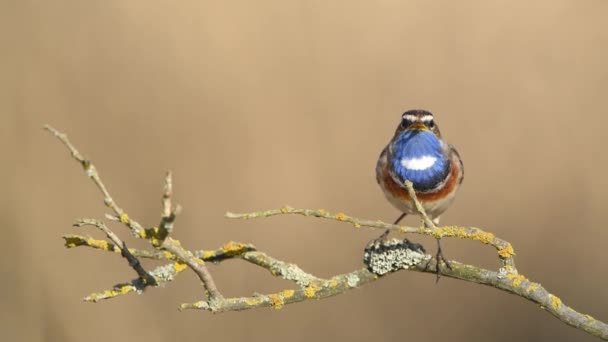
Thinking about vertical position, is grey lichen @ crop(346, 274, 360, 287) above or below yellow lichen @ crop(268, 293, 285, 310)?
above

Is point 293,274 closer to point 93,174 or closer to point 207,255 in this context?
point 207,255

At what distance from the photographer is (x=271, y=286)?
3.92 metres

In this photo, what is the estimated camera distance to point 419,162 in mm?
2379

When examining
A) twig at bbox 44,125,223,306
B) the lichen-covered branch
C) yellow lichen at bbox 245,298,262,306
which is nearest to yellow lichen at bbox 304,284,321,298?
the lichen-covered branch

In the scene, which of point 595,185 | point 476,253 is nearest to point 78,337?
point 476,253

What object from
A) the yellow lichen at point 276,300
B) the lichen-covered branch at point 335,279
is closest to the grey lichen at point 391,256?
the lichen-covered branch at point 335,279

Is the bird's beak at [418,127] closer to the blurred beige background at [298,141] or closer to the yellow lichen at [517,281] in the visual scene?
the yellow lichen at [517,281]

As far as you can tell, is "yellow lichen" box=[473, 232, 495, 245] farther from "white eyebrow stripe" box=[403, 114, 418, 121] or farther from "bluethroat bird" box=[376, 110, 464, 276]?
"white eyebrow stripe" box=[403, 114, 418, 121]

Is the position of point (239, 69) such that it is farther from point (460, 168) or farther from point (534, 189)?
point (460, 168)

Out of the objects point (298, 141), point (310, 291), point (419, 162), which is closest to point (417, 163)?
point (419, 162)

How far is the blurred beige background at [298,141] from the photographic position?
3838mm

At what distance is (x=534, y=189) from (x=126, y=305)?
2.22 m

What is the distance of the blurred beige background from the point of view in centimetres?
384

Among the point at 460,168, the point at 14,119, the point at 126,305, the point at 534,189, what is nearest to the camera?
the point at 460,168
